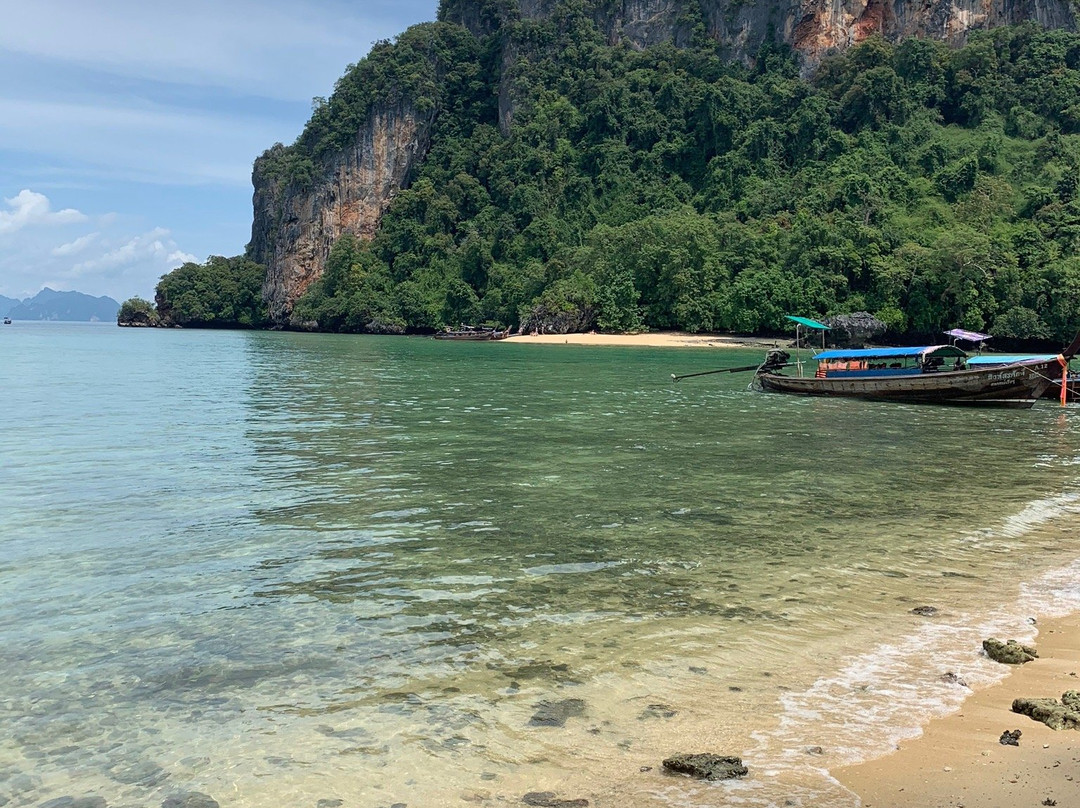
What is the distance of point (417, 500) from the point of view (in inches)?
521

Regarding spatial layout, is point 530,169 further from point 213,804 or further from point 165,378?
point 213,804

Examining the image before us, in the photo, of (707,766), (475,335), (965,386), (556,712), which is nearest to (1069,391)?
(965,386)

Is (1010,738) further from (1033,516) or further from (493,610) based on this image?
(1033,516)

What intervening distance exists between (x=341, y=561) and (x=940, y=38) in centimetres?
12808

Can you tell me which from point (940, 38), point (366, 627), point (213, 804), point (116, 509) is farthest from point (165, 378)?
point (940, 38)

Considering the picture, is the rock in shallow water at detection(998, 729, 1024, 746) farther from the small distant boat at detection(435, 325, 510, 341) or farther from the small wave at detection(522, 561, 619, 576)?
the small distant boat at detection(435, 325, 510, 341)

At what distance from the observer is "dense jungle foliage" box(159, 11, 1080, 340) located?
7538 centimetres

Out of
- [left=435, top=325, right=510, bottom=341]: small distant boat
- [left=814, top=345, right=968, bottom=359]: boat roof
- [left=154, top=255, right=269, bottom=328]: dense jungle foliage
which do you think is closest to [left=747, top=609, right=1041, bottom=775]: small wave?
[left=814, top=345, right=968, bottom=359]: boat roof

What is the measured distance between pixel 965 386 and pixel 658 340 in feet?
175

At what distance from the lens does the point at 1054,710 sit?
18.8 feet

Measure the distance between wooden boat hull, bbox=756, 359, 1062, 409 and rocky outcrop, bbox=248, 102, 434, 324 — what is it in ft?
380

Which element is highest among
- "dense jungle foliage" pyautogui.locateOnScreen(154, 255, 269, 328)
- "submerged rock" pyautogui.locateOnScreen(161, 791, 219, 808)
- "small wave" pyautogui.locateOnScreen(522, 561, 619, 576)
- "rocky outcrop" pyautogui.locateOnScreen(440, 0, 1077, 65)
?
"rocky outcrop" pyautogui.locateOnScreen(440, 0, 1077, 65)

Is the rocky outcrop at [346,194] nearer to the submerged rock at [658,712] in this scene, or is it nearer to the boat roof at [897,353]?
the boat roof at [897,353]

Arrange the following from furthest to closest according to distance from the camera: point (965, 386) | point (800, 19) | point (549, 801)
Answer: point (800, 19) → point (965, 386) → point (549, 801)
